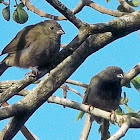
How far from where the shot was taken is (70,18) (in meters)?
2.93

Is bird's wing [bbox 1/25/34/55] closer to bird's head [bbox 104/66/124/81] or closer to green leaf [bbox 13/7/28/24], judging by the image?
green leaf [bbox 13/7/28/24]

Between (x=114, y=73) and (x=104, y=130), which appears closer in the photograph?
(x=104, y=130)

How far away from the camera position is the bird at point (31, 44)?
5090 mm

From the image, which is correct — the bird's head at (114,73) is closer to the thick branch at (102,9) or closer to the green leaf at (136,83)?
the green leaf at (136,83)

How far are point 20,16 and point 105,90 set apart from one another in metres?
1.96

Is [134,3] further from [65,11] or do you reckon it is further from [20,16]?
[65,11]

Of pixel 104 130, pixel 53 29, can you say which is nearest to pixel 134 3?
pixel 53 29

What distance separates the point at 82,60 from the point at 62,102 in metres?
0.80

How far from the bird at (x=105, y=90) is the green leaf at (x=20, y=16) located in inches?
64.9

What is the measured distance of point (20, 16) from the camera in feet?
15.2

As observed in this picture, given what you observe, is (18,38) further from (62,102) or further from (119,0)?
(62,102)

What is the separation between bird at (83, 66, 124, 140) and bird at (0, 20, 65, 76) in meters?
1.00

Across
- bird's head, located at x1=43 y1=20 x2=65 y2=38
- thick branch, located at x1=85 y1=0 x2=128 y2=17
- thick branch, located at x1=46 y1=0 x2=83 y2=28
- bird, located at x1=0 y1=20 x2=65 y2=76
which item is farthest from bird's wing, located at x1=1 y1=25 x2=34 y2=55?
thick branch, located at x1=46 y1=0 x2=83 y2=28

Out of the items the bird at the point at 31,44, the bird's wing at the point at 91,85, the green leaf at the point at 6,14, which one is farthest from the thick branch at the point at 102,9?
the bird's wing at the point at 91,85
